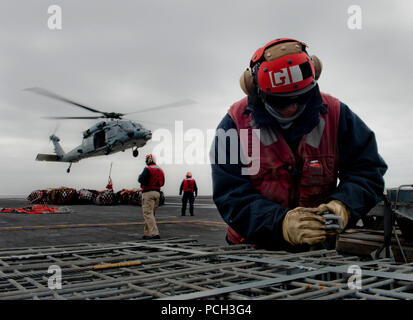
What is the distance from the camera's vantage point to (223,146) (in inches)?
105

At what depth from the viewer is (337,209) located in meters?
2.26

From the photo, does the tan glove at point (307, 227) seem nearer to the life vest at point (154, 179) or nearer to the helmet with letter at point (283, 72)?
the helmet with letter at point (283, 72)

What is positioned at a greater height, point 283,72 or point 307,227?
point 283,72

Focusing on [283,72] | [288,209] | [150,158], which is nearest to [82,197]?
[150,158]

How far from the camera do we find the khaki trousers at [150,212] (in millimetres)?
8664

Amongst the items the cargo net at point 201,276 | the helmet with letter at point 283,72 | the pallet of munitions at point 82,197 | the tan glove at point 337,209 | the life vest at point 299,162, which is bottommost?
the pallet of munitions at point 82,197

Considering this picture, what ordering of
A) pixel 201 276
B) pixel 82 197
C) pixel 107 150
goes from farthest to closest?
pixel 82 197, pixel 107 150, pixel 201 276

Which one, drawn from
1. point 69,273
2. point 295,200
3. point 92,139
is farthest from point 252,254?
point 92,139

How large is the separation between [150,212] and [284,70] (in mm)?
7158

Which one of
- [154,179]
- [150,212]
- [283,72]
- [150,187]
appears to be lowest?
[150,212]

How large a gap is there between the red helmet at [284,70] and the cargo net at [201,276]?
108cm

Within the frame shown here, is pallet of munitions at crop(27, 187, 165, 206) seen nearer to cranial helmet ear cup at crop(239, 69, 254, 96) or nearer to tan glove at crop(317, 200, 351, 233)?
cranial helmet ear cup at crop(239, 69, 254, 96)

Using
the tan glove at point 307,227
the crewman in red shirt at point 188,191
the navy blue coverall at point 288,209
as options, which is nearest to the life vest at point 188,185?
the crewman in red shirt at point 188,191

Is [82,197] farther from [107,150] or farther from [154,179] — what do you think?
[154,179]
